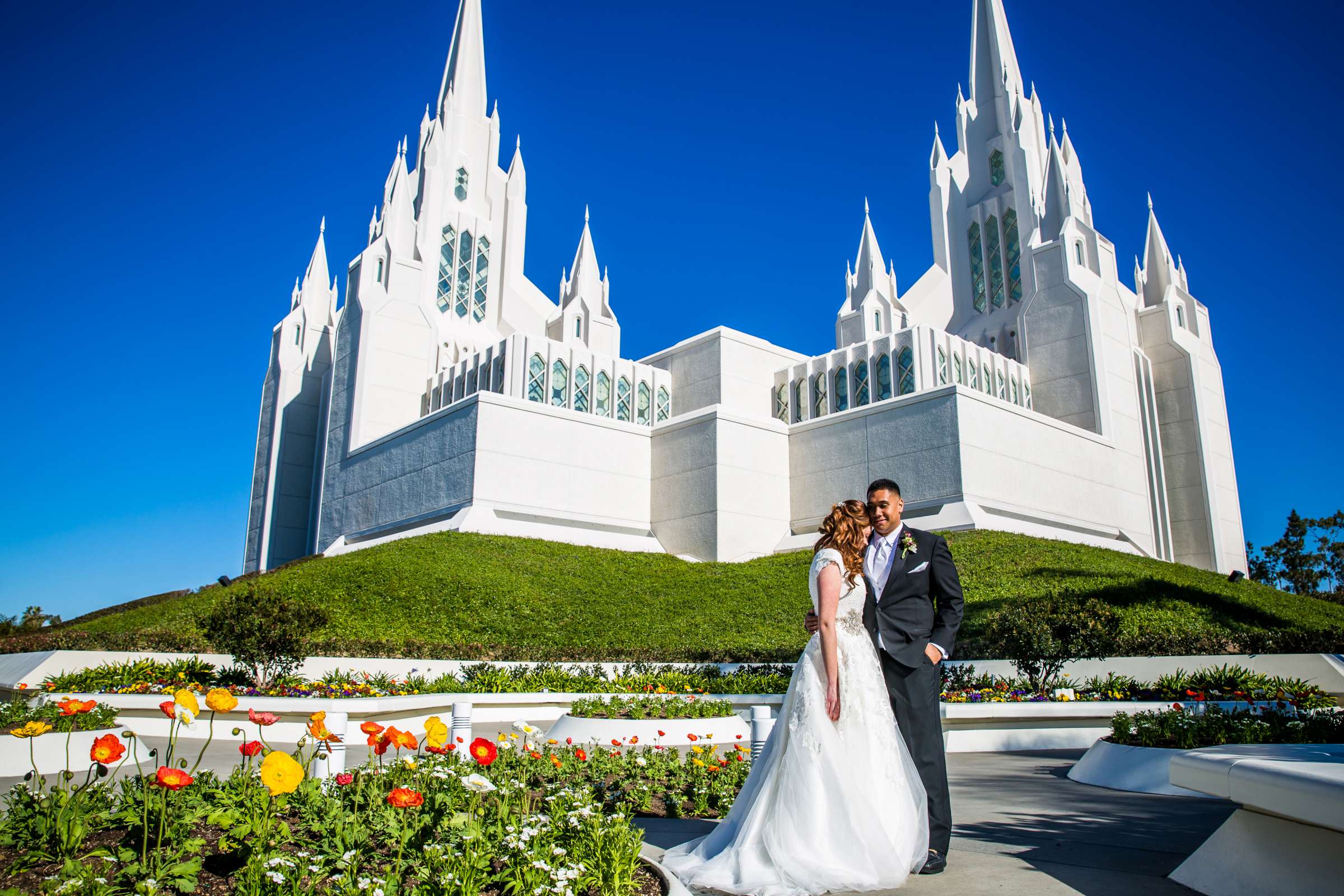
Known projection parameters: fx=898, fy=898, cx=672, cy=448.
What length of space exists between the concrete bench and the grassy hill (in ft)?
33.0

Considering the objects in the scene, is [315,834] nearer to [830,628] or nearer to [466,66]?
[830,628]

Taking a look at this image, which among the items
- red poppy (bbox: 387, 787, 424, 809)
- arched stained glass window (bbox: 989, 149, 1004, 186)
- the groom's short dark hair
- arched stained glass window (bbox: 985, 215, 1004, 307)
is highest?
arched stained glass window (bbox: 989, 149, 1004, 186)

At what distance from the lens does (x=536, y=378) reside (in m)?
28.8

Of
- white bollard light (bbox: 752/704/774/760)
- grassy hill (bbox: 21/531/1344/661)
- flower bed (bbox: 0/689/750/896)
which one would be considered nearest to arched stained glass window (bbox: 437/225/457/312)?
grassy hill (bbox: 21/531/1344/661)

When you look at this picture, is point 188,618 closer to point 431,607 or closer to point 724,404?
point 431,607

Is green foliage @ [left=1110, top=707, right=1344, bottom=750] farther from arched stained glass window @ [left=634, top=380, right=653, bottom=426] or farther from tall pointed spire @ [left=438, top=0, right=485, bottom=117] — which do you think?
tall pointed spire @ [left=438, top=0, right=485, bottom=117]

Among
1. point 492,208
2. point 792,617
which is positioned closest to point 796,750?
point 792,617

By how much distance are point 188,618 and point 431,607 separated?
5.09m

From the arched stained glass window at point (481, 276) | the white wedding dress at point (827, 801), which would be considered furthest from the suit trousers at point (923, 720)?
the arched stained glass window at point (481, 276)


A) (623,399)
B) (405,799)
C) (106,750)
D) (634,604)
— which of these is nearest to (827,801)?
(405,799)

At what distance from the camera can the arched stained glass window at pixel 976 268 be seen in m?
35.0

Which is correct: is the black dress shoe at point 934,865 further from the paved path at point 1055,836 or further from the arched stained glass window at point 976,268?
the arched stained glass window at point 976,268

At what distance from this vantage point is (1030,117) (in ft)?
117

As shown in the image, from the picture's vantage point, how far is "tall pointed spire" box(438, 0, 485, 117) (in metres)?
39.6
